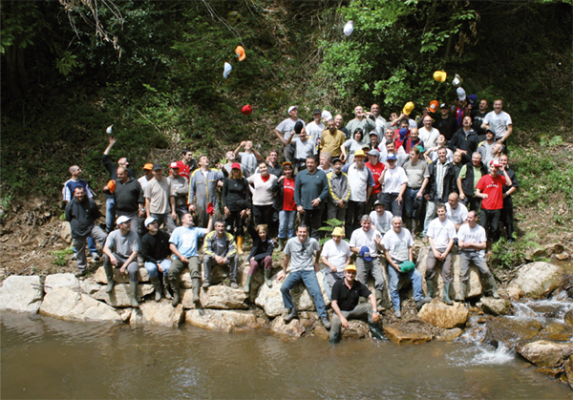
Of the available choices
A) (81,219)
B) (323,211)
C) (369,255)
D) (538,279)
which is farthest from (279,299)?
(538,279)

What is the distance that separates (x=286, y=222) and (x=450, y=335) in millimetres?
3936

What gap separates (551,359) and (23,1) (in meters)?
13.6

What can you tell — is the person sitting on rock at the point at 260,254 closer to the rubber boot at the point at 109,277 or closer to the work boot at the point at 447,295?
the rubber boot at the point at 109,277

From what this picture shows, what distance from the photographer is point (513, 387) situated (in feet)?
21.5

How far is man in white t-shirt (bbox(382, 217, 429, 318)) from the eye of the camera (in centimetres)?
856

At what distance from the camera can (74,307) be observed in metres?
8.99

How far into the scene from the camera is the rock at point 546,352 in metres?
6.95

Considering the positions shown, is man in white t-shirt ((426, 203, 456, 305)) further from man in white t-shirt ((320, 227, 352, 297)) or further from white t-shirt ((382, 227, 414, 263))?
man in white t-shirt ((320, 227, 352, 297))

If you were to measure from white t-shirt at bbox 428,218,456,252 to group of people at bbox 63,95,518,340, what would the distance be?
2cm

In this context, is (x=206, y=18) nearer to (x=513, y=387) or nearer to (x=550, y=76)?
(x=550, y=76)

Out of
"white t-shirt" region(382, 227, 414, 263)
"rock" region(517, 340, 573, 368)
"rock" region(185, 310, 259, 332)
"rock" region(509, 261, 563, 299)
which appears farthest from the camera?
"rock" region(509, 261, 563, 299)

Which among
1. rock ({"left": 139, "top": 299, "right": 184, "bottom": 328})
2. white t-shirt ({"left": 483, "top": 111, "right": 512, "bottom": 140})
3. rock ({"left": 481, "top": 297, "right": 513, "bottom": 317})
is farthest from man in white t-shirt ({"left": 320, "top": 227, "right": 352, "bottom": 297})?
white t-shirt ({"left": 483, "top": 111, "right": 512, "bottom": 140})

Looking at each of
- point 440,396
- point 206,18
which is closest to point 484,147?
point 440,396

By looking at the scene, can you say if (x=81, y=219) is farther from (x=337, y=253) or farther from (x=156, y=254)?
(x=337, y=253)
